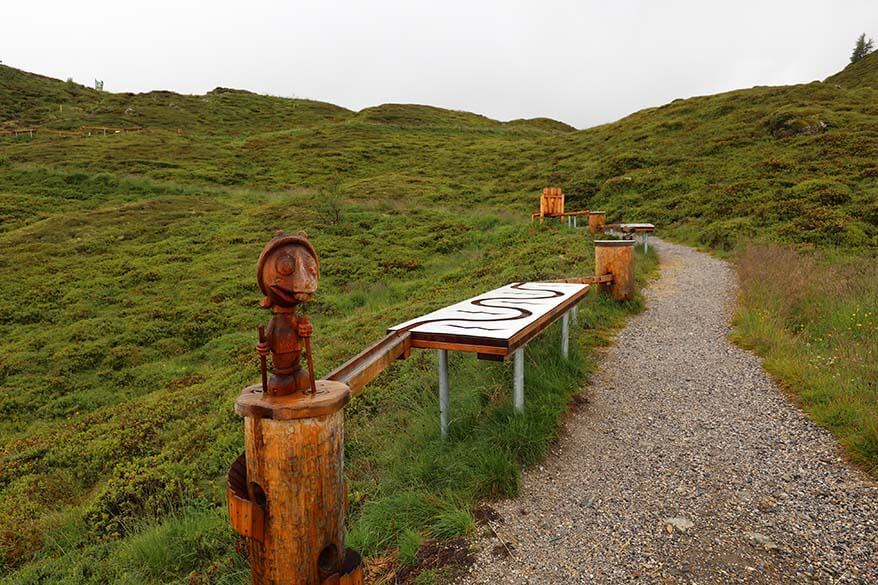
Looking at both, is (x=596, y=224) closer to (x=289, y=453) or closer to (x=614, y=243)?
(x=614, y=243)

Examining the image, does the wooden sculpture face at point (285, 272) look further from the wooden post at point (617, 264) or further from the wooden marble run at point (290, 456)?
the wooden post at point (617, 264)

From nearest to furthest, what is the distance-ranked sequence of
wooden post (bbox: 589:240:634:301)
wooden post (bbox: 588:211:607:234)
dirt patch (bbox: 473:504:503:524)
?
dirt patch (bbox: 473:504:503:524) → wooden post (bbox: 589:240:634:301) → wooden post (bbox: 588:211:607:234)

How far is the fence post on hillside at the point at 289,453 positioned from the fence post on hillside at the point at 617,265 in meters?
7.47

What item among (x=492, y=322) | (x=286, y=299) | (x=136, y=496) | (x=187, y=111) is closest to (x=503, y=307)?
(x=492, y=322)

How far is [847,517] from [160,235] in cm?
2294

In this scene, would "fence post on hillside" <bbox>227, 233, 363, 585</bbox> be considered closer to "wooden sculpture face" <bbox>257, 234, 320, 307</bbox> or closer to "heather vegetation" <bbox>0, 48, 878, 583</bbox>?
"wooden sculpture face" <bbox>257, 234, 320, 307</bbox>

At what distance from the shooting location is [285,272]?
2.02 meters

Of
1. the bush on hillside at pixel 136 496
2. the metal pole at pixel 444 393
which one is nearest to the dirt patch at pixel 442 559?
the metal pole at pixel 444 393

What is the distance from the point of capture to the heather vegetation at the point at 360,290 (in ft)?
14.3

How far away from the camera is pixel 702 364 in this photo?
6.38 metres

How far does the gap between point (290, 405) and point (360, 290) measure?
509 inches

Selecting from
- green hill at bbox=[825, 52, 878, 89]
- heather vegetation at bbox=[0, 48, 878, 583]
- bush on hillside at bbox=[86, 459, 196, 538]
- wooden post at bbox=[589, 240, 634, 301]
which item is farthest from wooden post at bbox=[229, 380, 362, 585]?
green hill at bbox=[825, 52, 878, 89]

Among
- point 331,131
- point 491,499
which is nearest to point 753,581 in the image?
point 491,499

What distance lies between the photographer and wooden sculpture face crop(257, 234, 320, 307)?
79.7 inches
